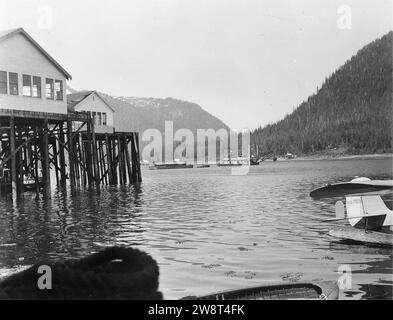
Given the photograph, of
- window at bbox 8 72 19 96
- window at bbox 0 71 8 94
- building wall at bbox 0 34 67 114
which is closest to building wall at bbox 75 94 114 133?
building wall at bbox 0 34 67 114

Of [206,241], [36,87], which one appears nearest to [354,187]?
[206,241]

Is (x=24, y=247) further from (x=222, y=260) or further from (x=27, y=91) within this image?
(x=27, y=91)

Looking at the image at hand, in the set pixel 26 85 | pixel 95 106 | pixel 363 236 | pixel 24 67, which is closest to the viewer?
pixel 363 236

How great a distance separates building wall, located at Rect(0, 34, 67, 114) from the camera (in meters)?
28.7

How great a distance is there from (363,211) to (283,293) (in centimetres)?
747

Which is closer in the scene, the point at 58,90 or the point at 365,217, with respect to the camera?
the point at 365,217

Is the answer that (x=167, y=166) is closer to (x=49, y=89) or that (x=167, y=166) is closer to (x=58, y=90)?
(x=58, y=90)

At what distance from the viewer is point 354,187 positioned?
14.1 metres

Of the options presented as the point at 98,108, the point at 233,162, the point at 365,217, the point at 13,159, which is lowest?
the point at 233,162

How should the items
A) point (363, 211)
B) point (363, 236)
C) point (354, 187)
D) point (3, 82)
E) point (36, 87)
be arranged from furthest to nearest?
point (36, 87)
point (3, 82)
point (363, 211)
point (363, 236)
point (354, 187)

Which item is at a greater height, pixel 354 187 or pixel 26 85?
pixel 26 85

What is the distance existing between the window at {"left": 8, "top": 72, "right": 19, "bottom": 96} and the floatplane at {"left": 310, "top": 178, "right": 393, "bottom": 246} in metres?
20.2

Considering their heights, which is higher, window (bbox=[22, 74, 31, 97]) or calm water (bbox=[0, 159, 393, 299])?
window (bbox=[22, 74, 31, 97])

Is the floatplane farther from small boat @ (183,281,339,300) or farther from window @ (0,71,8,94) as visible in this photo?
window @ (0,71,8,94)
